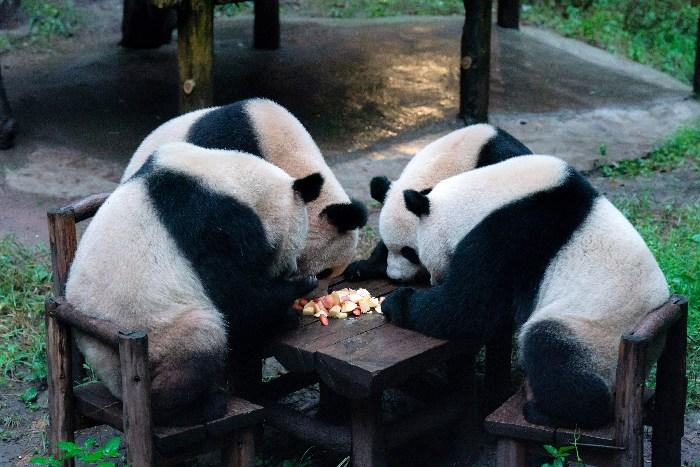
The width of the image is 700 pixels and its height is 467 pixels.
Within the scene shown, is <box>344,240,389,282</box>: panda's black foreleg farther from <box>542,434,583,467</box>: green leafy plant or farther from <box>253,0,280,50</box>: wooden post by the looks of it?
<box>253,0,280,50</box>: wooden post

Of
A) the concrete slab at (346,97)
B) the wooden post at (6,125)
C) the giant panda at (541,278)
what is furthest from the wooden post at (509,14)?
the giant panda at (541,278)

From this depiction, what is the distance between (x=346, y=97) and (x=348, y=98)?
28 mm

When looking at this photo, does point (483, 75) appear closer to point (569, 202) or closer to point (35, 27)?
point (569, 202)

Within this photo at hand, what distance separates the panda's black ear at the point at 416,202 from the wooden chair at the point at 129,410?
40.8 inches

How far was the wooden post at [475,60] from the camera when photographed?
822cm

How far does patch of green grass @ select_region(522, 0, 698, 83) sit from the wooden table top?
30.0 ft

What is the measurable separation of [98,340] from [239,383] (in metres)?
0.88

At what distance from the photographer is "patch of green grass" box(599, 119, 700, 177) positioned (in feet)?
25.2

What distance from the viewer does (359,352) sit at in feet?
11.3

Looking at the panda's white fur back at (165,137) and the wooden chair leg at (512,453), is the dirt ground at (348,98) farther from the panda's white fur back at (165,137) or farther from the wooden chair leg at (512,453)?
the wooden chair leg at (512,453)

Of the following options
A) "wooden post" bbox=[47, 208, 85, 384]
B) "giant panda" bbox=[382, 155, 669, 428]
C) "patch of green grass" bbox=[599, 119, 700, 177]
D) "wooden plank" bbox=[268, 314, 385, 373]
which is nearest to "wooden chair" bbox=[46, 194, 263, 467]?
"wooden plank" bbox=[268, 314, 385, 373]

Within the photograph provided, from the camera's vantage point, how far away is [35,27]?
11.4 metres

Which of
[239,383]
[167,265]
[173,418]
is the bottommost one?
[239,383]

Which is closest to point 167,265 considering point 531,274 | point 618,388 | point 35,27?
point 531,274
